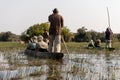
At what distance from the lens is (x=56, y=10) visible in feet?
60.7

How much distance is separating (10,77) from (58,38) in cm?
899

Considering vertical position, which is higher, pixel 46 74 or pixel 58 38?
pixel 58 38

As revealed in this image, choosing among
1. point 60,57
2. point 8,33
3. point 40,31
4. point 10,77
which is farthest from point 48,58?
point 8,33

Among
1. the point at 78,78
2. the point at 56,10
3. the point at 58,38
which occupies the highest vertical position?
the point at 56,10

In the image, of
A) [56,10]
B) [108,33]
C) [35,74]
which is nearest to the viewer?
[35,74]

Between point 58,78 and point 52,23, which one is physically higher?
point 52,23

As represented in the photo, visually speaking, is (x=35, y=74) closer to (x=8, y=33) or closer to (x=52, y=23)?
(x=52, y=23)

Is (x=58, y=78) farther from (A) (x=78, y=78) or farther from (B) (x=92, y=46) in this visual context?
(B) (x=92, y=46)

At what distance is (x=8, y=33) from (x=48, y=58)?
69524 millimetres

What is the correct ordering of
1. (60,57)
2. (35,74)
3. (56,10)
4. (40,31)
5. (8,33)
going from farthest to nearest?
(8,33) < (40,31) < (56,10) < (60,57) < (35,74)

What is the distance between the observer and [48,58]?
56.3 feet

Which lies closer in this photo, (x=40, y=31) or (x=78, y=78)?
(x=78, y=78)

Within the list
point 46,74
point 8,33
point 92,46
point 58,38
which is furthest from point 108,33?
point 8,33

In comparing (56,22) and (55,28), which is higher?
(56,22)
